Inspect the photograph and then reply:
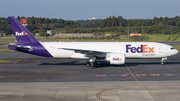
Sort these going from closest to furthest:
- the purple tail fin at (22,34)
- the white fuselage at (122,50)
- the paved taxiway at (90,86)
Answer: the paved taxiway at (90,86), the white fuselage at (122,50), the purple tail fin at (22,34)

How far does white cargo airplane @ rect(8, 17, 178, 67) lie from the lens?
31891 mm

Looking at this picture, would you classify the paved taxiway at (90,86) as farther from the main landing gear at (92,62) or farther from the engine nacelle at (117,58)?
the main landing gear at (92,62)

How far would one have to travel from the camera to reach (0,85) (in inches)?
823

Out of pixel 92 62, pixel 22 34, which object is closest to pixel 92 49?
pixel 92 62

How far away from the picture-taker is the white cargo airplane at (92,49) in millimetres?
31891

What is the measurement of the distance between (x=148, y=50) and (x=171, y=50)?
3679 millimetres

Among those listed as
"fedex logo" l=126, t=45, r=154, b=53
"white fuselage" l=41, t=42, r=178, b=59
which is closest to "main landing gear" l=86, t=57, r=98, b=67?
"white fuselage" l=41, t=42, r=178, b=59

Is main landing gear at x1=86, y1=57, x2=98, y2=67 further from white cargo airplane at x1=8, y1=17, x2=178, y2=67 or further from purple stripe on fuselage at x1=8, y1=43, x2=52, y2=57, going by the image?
purple stripe on fuselage at x1=8, y1=43, x2=52, y2=57

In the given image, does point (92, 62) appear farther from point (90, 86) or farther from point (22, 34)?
point (22, 34)

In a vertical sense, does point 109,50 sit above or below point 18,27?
below

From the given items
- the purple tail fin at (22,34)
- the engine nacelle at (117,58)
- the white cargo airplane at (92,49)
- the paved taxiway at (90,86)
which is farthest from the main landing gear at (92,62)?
the purple tail fin at (22,34)

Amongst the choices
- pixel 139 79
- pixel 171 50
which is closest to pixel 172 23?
pixel 171 50

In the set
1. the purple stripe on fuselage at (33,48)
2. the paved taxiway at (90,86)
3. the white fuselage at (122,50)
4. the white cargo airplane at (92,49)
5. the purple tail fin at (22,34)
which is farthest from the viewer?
the purple tail fin at (22,34)

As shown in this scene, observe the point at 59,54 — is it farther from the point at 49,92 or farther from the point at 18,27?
the point at 49,92
